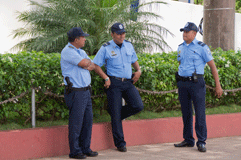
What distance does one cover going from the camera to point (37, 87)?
5566 millimetres

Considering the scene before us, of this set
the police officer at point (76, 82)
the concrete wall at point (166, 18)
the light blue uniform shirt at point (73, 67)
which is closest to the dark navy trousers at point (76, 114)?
the police officer at point (76, 82)

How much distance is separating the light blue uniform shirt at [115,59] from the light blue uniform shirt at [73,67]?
1.66 ft

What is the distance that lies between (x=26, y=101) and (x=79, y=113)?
2.83ft

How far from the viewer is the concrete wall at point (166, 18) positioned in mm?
10032

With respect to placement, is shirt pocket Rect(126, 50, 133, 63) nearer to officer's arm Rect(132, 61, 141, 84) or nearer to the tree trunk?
officer's arm Rect(132, 61, 141, 84)

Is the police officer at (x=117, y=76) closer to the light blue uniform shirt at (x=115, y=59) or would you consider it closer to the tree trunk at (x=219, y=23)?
the light blue uniform shirt at (x=115, y=59)

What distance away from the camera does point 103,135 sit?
6.09 m

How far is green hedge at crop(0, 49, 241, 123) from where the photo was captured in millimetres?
5375

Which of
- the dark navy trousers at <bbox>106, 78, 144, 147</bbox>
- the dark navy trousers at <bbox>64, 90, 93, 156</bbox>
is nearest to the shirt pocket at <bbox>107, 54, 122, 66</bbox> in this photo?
the dark navy trousers at <bbox>106, 78, 144, 147</bbox>

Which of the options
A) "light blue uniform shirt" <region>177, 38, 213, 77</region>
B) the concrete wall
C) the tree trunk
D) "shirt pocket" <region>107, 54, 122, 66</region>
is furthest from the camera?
the concrete wall

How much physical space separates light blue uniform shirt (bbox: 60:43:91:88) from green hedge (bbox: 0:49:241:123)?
41 centimetres

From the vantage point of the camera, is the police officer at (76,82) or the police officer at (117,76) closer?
the police officer at (76,82)

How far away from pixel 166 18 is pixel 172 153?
28.1 ft

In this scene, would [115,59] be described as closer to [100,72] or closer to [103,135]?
[100,72]
